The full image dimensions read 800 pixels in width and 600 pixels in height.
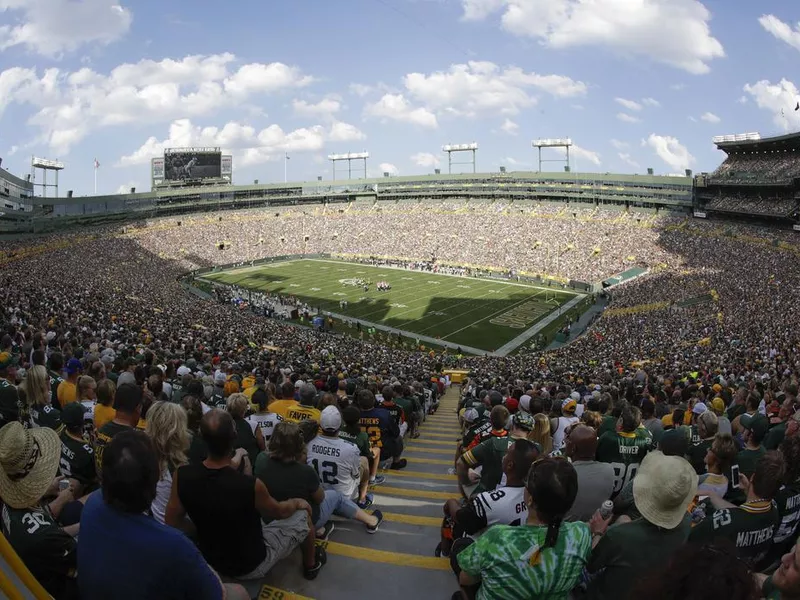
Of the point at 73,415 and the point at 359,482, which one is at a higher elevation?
the point at 73,415

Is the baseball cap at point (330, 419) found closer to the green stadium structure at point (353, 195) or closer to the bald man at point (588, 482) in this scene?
the bald man at point (588, 482)

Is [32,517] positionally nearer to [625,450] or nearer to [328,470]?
[328,470]

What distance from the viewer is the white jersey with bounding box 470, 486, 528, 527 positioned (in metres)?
3.67

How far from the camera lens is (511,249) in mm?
68438

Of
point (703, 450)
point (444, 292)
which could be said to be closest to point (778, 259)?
point (444, 292)

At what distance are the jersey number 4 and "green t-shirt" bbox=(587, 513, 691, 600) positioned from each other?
2.85 metres

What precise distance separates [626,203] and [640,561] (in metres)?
80.9

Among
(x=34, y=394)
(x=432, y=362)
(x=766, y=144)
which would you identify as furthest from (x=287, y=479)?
(x=766, y=144)

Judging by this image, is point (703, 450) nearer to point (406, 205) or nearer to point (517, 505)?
point (517, 505)

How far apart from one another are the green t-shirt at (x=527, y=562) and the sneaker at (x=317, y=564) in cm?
187

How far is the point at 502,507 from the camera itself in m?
3.68

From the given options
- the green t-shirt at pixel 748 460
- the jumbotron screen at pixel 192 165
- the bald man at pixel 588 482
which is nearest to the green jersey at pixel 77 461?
the bald man at pixel 588 482

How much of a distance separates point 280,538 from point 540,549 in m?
2.12

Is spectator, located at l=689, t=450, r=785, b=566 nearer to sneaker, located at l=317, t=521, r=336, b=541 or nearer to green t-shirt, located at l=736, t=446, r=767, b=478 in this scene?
green t-shirt, located at l=736, t=446, r=767, b=478
